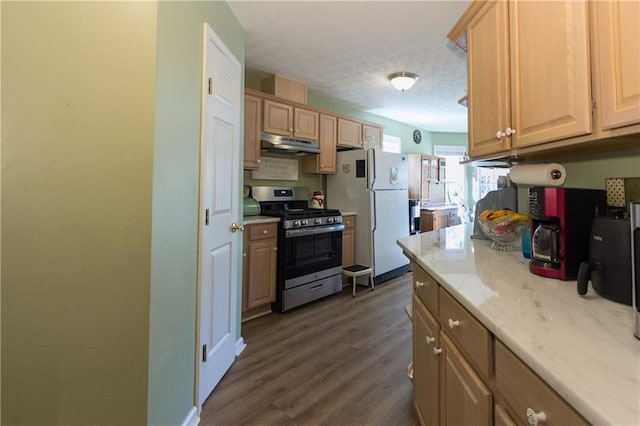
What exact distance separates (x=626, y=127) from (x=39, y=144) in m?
1.99

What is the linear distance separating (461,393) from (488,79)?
1355mm

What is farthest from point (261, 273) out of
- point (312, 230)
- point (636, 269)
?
point (636, 269)

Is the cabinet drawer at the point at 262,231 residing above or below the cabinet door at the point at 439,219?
below

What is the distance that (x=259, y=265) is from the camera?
9.23 ft

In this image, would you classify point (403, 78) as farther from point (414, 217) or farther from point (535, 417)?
point (535, 417)

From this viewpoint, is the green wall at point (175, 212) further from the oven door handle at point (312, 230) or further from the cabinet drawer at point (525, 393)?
the oven door handle at point (312, 230)

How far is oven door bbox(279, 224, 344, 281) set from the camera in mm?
2945

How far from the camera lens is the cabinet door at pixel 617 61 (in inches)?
31.8

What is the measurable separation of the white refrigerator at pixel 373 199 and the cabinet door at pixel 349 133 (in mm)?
198

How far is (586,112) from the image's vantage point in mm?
955

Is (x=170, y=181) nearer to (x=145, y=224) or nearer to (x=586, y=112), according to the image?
(x=145, y=224)

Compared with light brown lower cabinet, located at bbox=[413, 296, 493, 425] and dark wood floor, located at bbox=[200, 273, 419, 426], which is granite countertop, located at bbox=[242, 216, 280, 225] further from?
light brown lower cabinet, located at bbox=[413, 296, 493, 425]

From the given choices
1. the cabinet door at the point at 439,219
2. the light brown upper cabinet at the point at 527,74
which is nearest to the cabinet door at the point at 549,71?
the light brown upper cabinet at the point at 527,74

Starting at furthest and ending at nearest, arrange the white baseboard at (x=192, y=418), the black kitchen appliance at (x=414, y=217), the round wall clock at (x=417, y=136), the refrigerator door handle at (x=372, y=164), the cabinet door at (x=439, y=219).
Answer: the round wall clock at (x=417, y=136), the cabinet door at (x=439, y=219), the black kitchen appliance at (x=414, y=217), the refrigerator door handle at (x=372, y=164), the white baseboard at (x=192, y=418)
